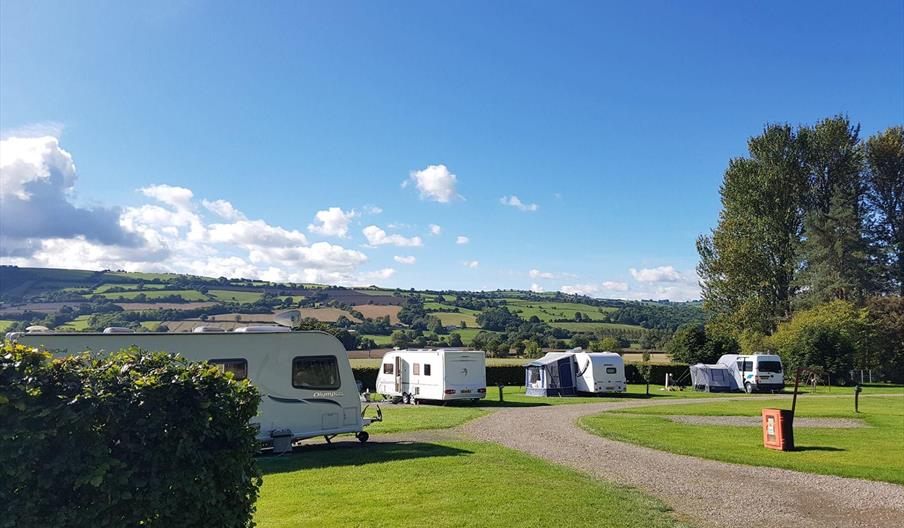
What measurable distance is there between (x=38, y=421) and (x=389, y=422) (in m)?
14.8

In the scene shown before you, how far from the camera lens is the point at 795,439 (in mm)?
14305

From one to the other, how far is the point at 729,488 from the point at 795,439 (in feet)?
21.5

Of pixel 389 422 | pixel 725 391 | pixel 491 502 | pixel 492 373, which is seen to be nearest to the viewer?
pixel 491 502

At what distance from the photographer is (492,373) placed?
130ft

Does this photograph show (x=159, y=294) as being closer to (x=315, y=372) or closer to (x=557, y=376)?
(x=557, y=376)

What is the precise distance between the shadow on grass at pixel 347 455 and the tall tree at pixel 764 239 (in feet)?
117

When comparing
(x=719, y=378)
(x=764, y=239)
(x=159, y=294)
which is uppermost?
(x=764, y=239)

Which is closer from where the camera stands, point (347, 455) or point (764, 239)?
point (347, 455)

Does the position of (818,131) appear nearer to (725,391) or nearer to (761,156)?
(761,156)

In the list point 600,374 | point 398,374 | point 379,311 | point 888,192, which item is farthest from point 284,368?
point 379,311

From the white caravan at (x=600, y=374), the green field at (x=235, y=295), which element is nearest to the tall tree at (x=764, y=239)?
the white caravan at (x=600, y=374)

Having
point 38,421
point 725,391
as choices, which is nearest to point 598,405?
point 725,391

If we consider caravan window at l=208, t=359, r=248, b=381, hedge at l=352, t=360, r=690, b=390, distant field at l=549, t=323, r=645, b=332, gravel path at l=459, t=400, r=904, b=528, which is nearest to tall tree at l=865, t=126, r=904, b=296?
hedge at l=352, t=360, r=690, b=390

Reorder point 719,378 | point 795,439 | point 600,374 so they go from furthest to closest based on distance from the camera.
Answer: point 719,378 → point 600,374 → point 795,439
